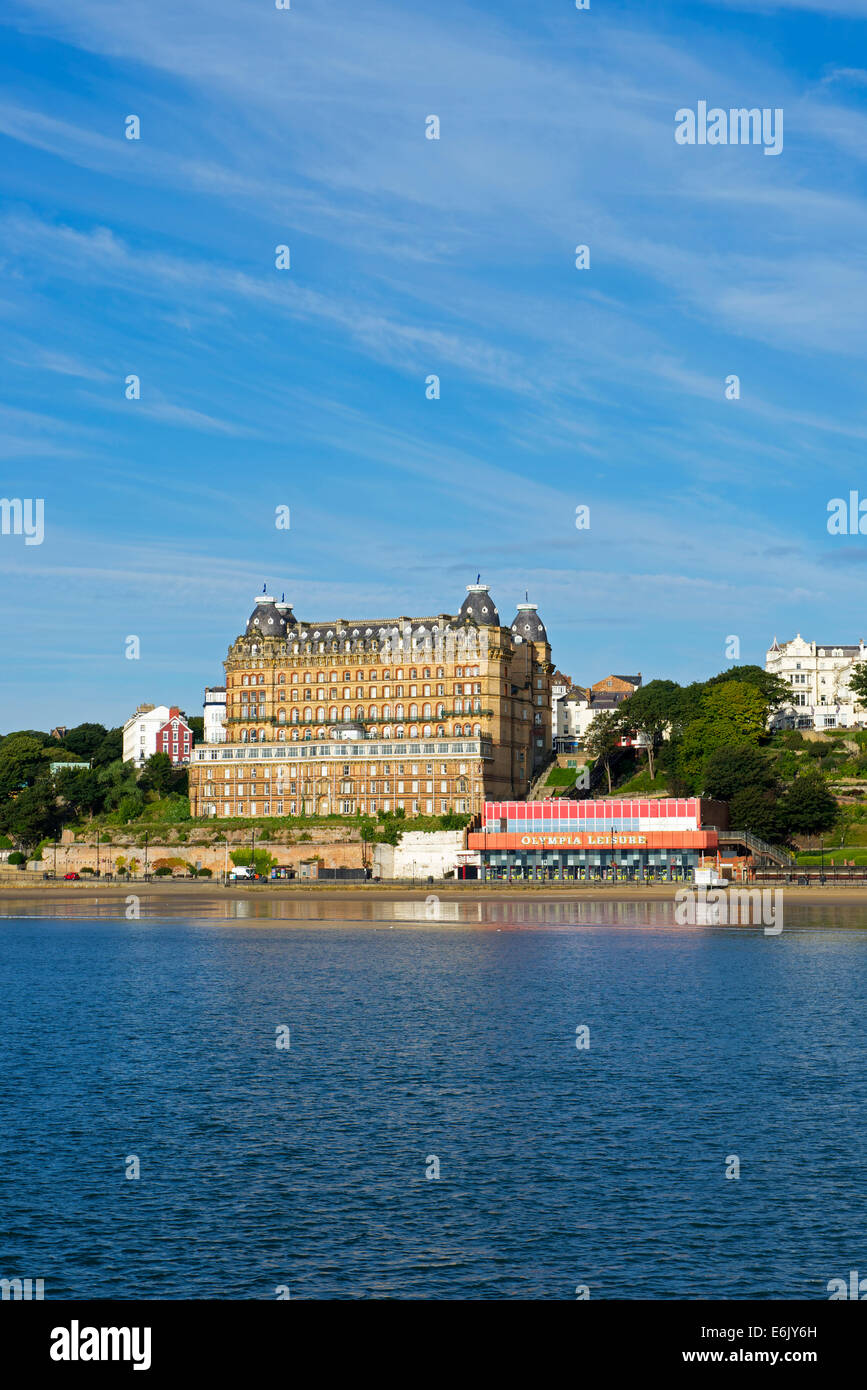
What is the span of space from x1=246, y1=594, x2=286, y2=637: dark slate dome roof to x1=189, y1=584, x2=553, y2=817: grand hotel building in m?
0.24

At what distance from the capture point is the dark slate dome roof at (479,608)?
16825cm

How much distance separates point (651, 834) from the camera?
138875mm

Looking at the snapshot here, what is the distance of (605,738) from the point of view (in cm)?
16512

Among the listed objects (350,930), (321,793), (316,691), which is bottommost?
(350,930)

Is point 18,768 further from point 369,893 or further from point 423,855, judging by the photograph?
point 369,893

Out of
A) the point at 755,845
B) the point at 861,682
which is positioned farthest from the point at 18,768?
the point at 861,682

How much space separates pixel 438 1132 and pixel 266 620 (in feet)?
463

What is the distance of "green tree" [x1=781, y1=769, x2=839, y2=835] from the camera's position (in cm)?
13638

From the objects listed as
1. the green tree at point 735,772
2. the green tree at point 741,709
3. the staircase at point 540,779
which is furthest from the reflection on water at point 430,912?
the staircase at point 540,779

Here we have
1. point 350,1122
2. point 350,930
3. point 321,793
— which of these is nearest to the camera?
Result: point 350,1122

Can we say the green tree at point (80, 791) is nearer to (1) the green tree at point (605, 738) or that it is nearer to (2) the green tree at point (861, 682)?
(1) the green tree at point (605, 738)

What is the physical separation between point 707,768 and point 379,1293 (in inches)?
4885
